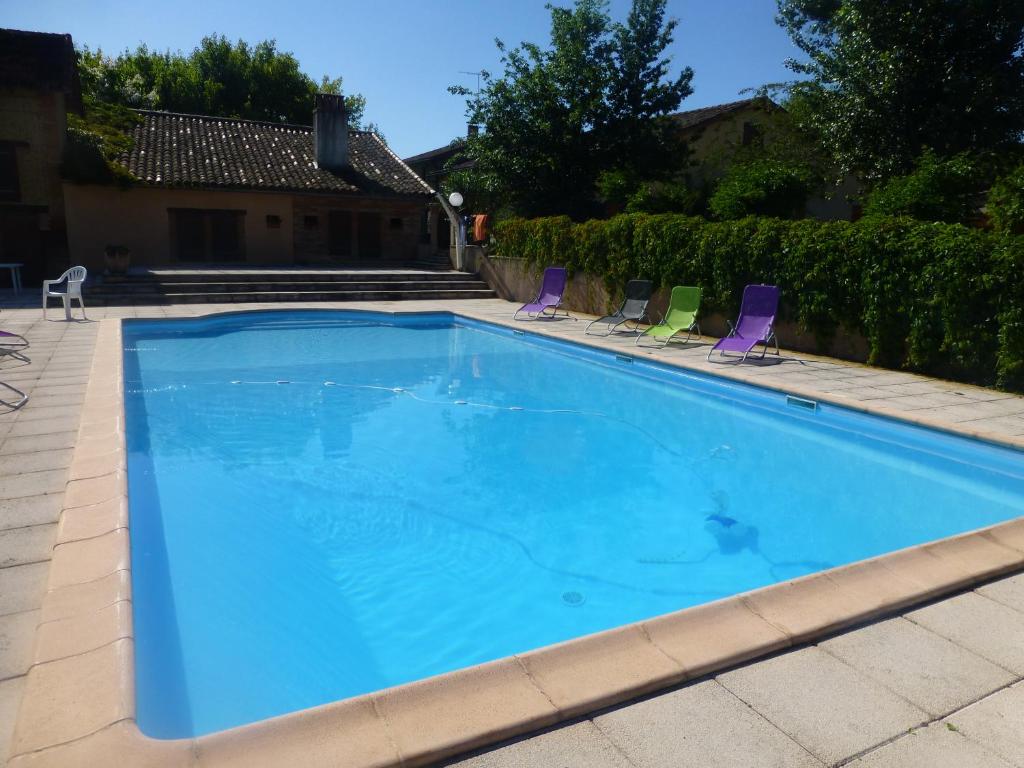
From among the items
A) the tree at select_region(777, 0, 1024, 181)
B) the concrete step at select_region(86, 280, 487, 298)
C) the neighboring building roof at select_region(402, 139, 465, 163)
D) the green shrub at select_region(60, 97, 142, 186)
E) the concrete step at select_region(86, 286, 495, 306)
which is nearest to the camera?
the tree at select_region(777, 0, 1024, 181)

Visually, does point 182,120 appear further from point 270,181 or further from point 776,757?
point 776,757

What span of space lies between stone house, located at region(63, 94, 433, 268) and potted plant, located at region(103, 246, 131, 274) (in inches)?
153

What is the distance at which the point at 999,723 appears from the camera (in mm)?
2381

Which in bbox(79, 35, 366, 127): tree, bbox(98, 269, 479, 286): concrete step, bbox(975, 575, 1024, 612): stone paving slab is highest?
bbox(79, 35, 366, 127): tree

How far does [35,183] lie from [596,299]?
15.1 metres

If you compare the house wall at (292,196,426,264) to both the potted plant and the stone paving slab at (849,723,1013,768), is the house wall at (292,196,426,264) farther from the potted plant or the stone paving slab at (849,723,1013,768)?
the stone paving slab at (849,723,1013,768)

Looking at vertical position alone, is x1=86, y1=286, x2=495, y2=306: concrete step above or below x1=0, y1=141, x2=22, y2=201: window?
below

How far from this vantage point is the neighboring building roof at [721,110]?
2178 centimetres

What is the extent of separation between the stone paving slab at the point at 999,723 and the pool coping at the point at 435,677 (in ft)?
1.88

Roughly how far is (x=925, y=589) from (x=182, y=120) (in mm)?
26738

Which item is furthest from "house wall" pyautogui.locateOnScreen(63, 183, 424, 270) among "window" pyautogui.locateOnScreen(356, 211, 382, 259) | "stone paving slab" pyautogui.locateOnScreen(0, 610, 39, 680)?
"stone paving slab" pyautogui.locateOnScreen(0, 610, 39, 680)

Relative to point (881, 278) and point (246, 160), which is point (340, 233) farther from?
point (881, 278)

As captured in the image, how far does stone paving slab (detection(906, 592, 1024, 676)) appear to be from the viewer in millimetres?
2811

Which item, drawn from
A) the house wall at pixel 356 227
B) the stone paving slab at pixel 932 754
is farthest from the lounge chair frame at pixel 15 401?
the house wall at pixel 356 227
